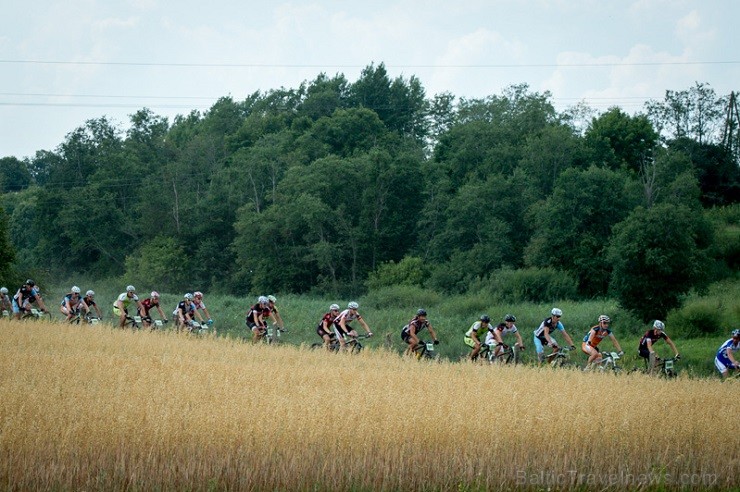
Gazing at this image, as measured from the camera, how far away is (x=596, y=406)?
50.5 feet

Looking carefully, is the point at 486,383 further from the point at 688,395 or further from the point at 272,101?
the point at 272,101

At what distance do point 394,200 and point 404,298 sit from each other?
17467 millimetres

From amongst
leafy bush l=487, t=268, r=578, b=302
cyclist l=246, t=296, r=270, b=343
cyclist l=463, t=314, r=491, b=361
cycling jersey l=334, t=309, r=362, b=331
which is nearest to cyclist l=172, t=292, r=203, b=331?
cyclist l=246, t=296, r=270, b=343

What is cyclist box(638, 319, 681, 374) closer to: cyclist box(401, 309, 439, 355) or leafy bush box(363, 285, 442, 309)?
cyclist box(401, 309, 439, 355)

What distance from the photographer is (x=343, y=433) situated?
1259 centimetres

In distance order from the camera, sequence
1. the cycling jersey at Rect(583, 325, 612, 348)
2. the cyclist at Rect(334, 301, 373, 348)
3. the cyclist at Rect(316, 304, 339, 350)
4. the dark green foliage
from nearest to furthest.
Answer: the cycling jersey at Rect(583, 325, 612, 348) < the cyclist at Rect(334, 301, 373, 348) < the cyclist at Rect(316, 304, 339, 350) < the dark green foliage

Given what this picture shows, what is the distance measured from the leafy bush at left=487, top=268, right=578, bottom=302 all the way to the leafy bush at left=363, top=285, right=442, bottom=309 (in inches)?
147

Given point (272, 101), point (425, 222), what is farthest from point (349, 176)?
point (272, 101)

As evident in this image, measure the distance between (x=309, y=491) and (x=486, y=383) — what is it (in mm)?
7218

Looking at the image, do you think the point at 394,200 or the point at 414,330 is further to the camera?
the point at 394,200

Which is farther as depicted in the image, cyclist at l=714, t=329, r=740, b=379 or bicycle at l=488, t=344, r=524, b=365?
bicycle at l=488, t=344, r=524, b=365

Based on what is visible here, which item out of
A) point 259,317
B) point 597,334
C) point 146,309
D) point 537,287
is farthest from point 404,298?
point 597,334

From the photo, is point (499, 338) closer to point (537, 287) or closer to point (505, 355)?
point (505, 355)

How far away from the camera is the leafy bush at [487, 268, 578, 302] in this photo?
49281 mm
